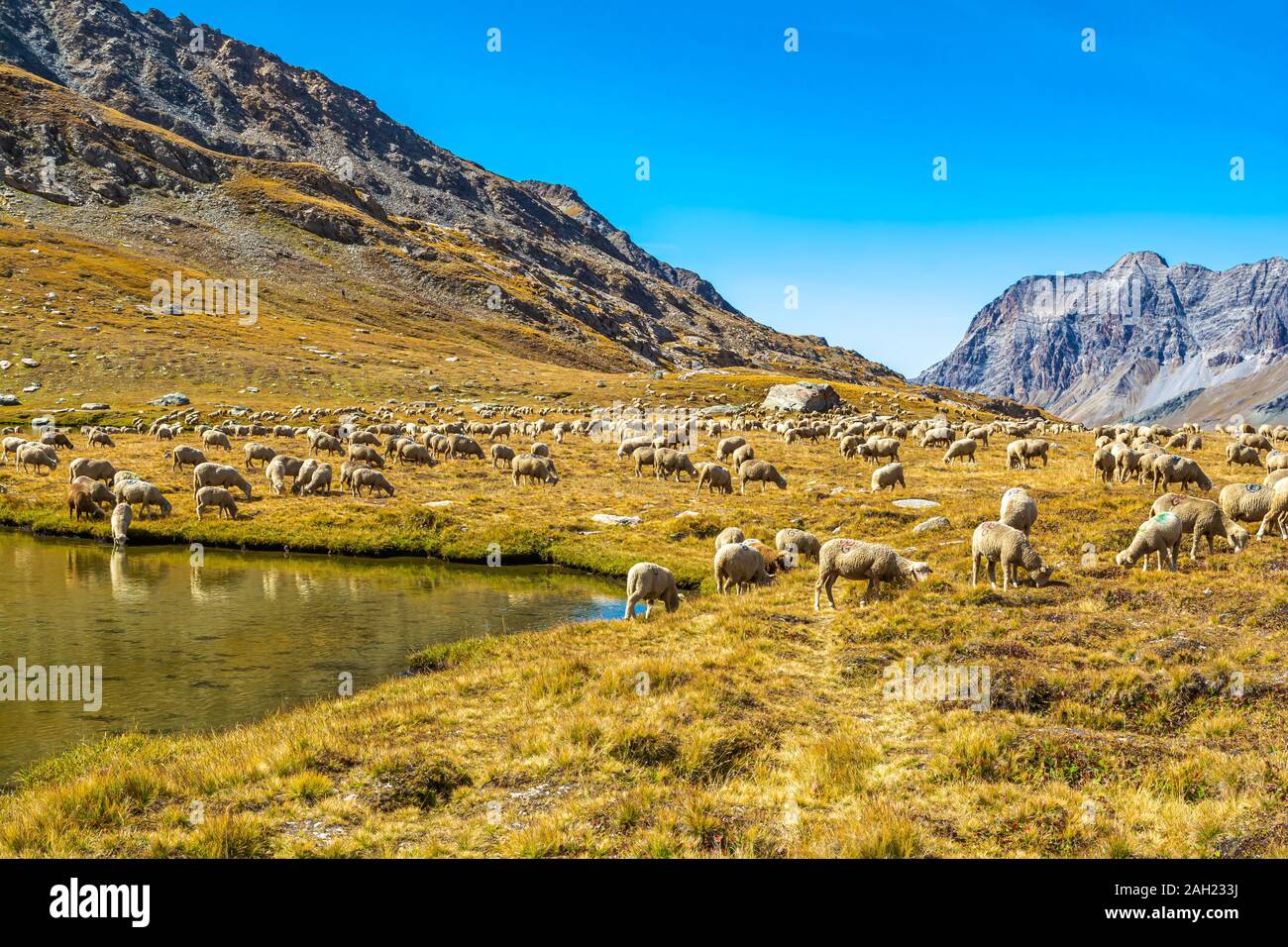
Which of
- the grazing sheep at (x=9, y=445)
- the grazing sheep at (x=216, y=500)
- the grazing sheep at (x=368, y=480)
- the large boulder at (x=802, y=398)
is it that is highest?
the large boulder at (x=802, y=398)

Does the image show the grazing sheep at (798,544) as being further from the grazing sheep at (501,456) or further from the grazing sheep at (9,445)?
the grazing sheep at (9,445)

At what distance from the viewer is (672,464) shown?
44.2 m

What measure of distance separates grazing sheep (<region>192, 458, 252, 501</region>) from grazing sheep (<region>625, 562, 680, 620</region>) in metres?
26.8

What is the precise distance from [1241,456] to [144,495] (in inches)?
2152

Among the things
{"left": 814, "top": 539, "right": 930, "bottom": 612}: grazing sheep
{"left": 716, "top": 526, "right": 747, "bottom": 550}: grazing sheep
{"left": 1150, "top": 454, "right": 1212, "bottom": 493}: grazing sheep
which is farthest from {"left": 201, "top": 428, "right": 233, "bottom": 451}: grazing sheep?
{"left": 1150, "top": 454, "right": 1212, "bottom": 493}: grazing sheep

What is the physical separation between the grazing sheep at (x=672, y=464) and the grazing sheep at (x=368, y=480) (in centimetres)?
1547

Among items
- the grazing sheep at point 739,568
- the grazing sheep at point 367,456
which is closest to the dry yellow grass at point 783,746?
the grazing sheep at point 739,568

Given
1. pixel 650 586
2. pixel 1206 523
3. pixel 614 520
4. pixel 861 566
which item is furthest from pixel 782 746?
pixel 614 520

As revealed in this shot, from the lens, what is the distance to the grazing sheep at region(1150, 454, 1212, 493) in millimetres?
27453

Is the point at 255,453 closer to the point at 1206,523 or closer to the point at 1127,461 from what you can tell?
the point at 1206,523

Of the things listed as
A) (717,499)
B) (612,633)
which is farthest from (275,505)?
(612,633)

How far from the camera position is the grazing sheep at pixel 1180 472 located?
27453 mm

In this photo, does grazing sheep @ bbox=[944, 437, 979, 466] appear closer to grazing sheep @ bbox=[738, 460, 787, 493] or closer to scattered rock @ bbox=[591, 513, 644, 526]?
grazing sheep @ bbox=[738, 460, 787, 493]
